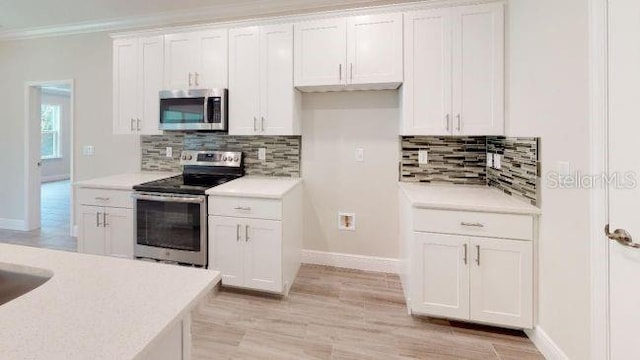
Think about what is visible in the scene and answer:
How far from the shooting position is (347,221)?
3.16m

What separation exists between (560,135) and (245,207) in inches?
85.8

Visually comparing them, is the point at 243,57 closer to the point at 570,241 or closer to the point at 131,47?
the point at 131,47

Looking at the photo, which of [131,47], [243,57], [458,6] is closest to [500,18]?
[458,6]

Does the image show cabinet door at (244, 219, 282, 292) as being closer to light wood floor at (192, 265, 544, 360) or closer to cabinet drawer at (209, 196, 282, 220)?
cabinet drawer at (209, 196, 282, 220)

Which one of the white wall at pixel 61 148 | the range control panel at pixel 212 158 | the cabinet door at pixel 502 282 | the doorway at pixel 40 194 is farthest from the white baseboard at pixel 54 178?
the cabinet door at pixel 502 282

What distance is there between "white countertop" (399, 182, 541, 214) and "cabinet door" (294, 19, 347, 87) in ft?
3.86

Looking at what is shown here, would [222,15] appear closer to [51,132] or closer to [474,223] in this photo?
[474,223]

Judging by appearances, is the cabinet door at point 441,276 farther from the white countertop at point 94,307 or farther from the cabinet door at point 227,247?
the white countertop at point 94,307

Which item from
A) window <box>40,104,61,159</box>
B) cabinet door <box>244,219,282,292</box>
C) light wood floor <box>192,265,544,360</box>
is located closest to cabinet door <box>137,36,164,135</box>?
cabinet door <box>244,219,282,292</box>

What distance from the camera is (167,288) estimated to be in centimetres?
85

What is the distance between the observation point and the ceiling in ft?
10.2

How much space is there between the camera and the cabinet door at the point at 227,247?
2.54m

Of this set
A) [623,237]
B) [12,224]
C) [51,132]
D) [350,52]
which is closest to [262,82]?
[350,52]

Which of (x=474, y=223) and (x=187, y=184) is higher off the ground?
(x=187, y=184)
